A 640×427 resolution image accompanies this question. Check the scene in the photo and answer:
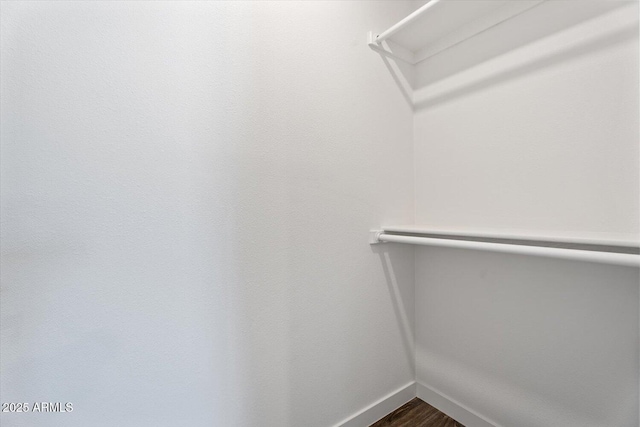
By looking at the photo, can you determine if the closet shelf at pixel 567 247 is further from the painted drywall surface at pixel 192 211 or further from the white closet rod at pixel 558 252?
the painted drywall surface at pixel 192 211

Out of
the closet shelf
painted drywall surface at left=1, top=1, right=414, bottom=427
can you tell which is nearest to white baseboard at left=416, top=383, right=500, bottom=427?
painted drywall surface at left=1, top=1, right=414, bottom=427

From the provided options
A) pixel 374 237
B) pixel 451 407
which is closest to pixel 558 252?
pixel 374 237

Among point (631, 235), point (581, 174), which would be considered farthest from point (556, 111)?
point (631, 235)

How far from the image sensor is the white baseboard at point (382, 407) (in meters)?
1.14

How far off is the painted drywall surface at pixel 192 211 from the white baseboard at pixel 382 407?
0.04 m

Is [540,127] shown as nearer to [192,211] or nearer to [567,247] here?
[567,247]

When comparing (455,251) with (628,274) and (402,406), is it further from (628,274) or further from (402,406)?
(402,406)

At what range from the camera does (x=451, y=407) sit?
122 centimetres

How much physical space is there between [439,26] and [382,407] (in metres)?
1.76

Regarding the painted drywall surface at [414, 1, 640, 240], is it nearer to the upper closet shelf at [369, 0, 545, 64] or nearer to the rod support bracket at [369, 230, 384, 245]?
the upper closet shelf at [369, 0, 545, 64]

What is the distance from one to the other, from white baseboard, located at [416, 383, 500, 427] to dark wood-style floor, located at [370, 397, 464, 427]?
21 mm

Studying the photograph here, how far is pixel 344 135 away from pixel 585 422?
4.39 feet

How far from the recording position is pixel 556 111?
0.94m

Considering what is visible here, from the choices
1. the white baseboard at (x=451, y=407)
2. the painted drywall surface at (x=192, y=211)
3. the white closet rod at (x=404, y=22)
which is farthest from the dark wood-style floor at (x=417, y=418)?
the white closet rod at (x=404, y=22)
